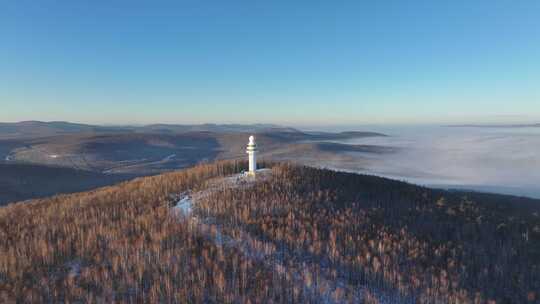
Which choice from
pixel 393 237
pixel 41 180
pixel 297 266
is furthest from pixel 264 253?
pixel 41 180

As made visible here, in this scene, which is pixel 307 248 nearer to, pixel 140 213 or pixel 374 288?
pixel 374 288

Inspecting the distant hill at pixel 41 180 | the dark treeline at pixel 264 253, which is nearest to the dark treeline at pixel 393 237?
the dark treeline at pixel 264 253

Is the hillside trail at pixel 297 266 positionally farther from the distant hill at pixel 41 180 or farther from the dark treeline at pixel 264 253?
the distant hill at pixel 41 180

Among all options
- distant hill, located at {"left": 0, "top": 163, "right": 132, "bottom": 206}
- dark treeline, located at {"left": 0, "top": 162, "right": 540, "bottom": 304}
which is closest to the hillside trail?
dark treeline, located at {"left": 0, "top": 162, "right": 540, "bottom": 304}

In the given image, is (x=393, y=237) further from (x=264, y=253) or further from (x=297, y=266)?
(x=264, y=253)

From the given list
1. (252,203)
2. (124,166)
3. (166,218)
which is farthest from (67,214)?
(124,166)

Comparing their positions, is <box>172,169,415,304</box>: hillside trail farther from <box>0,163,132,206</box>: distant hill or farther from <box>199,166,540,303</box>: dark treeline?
<box>0,163,132,206</box>: distant hill

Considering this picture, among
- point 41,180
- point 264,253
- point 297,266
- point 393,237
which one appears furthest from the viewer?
point 41,180
